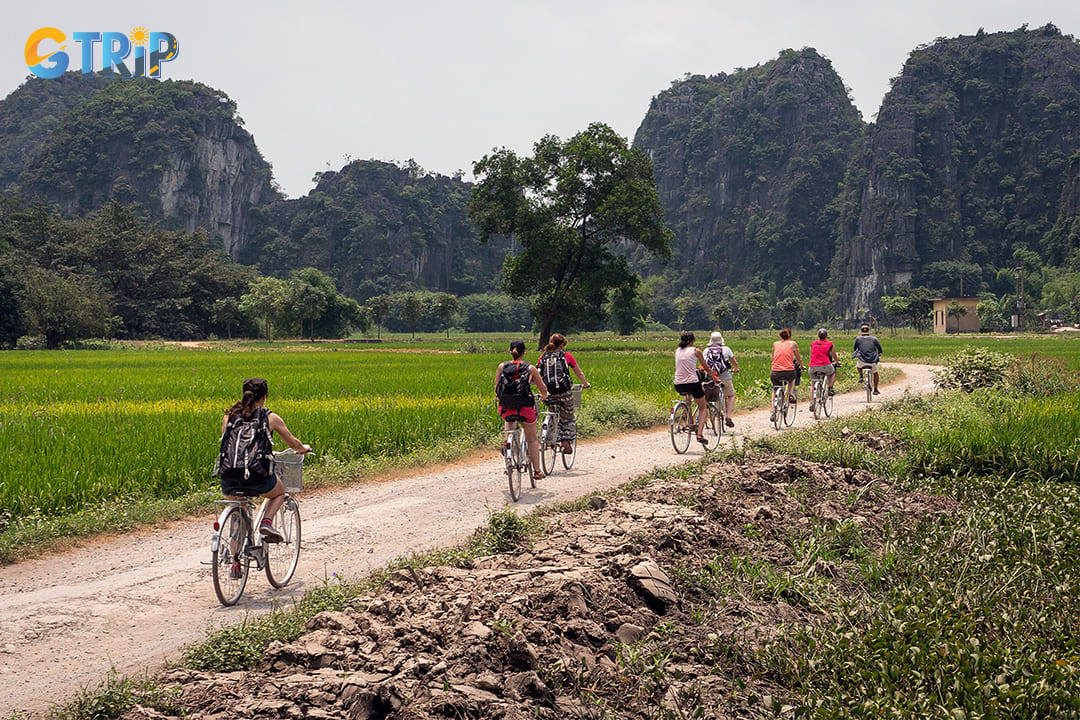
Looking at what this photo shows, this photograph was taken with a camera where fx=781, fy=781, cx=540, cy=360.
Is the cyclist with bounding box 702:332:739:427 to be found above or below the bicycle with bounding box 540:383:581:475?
above

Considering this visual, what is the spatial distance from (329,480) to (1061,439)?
31.2ft

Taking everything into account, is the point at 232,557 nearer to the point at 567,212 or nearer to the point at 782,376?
the point at 782,376

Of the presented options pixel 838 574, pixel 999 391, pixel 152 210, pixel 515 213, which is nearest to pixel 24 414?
pixel 838 574

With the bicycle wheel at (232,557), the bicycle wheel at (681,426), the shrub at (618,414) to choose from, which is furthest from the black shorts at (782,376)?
the bicycle wheel at (232,557)

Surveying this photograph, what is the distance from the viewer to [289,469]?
602 cm

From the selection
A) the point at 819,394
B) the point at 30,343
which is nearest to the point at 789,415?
the point at 819,394

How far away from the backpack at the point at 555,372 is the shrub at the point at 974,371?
1279cm

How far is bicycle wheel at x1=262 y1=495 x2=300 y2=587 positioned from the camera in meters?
6.14

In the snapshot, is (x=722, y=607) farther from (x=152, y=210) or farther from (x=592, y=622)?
(x=152, y=210)

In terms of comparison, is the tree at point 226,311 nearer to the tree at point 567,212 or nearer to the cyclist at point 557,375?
the tree at point 567,212

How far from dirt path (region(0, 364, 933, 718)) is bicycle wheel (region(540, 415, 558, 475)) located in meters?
0.26

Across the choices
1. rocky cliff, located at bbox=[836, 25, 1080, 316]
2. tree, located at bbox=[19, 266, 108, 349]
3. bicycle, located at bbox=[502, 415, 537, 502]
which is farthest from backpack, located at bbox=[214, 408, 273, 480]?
rocky cliff, located at bbox=[836, 25, 1080, 316]

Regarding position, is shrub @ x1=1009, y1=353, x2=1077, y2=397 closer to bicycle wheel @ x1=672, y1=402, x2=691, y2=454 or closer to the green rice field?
the green rice field

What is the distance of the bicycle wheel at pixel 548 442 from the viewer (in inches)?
417
